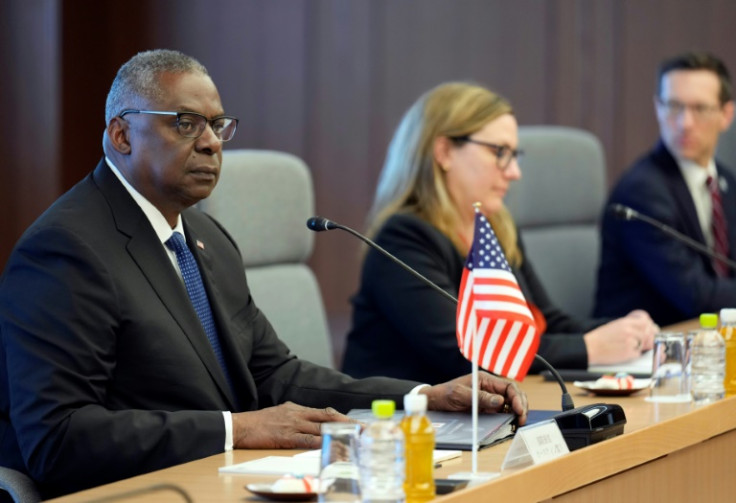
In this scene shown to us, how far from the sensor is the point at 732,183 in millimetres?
4500

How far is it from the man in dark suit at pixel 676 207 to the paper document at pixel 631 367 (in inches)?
40.2

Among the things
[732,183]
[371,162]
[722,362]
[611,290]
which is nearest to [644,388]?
[722,362]

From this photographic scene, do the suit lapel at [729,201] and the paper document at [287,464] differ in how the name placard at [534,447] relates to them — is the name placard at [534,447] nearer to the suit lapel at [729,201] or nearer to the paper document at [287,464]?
the paper document at [287,464]

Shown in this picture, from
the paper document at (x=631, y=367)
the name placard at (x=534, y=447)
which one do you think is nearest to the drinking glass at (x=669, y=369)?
the paper document at (x=631, y=367)

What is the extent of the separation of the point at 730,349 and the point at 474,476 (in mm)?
1016

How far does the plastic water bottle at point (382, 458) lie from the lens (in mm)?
1531

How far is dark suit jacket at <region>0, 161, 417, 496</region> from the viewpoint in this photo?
6.40 feet

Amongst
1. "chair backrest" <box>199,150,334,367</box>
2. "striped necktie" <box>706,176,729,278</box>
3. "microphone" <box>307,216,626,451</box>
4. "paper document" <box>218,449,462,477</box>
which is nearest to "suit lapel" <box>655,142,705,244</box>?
"striped necktie" <box>706,176,729,278</box>

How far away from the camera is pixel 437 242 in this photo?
10.0 feet

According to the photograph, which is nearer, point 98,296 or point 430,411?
point 98,296

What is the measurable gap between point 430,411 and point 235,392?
0.40m

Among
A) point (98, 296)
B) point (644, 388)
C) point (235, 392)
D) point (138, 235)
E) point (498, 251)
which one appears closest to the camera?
point (498, 251)

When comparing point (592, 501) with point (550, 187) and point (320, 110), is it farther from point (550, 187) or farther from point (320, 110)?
point (320, 110)

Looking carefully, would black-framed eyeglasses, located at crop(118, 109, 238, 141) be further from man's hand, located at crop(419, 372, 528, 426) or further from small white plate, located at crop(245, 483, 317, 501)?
small white plate, located at crop(245, 483, 317, 501)
